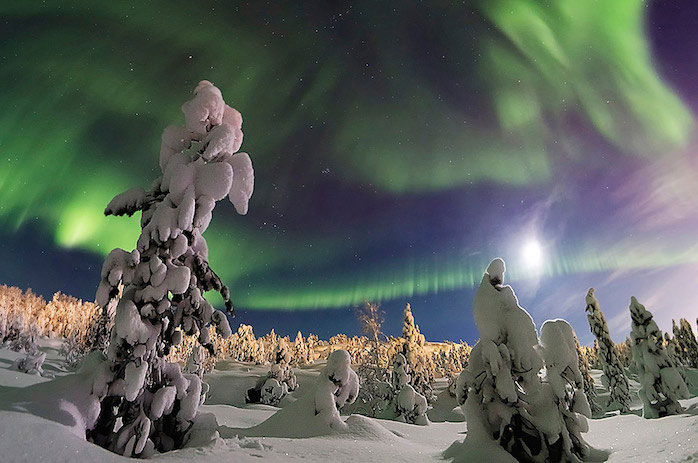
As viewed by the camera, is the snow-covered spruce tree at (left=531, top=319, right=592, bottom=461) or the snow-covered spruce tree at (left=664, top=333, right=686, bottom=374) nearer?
the snow-covered spruce tree at (left=531, top=319, right=592, bottom=461)

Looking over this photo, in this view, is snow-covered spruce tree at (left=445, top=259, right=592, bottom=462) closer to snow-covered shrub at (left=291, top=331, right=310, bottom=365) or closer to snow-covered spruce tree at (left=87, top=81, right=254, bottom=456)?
snow-covered spruce tree at (left=87, top=81, right=254, bottom=456)

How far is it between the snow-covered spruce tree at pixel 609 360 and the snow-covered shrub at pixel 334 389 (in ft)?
112

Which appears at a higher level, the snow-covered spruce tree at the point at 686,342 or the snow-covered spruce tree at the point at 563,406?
the snow-covered spruce tree at the point at 686,342

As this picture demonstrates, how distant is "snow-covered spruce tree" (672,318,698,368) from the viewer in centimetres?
7181

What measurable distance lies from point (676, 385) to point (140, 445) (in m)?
23.8

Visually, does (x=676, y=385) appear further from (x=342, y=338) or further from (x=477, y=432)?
(x=342, y=338)

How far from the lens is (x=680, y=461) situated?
469 cm

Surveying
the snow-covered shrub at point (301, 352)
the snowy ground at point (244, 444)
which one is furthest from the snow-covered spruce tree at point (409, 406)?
the snow-covered shrub at point (301, 352)

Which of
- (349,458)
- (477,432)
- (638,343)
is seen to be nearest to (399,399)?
(638,343)

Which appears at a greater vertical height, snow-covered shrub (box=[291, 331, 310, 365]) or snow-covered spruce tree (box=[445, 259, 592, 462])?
snow-covered shrub (box=[291, 331, 310, 365])

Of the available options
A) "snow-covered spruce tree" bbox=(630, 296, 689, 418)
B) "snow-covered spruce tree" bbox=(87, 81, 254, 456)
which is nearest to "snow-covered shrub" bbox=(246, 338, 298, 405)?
"snow-covered spruce tree" bbox=(630, 296, 689, 418)

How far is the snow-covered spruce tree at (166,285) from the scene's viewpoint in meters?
5.69

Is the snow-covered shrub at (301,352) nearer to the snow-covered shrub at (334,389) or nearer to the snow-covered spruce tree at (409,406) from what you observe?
the snow-covered spruce tree at (409,406)

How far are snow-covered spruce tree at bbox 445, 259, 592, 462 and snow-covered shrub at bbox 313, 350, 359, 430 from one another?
330 centimetres
